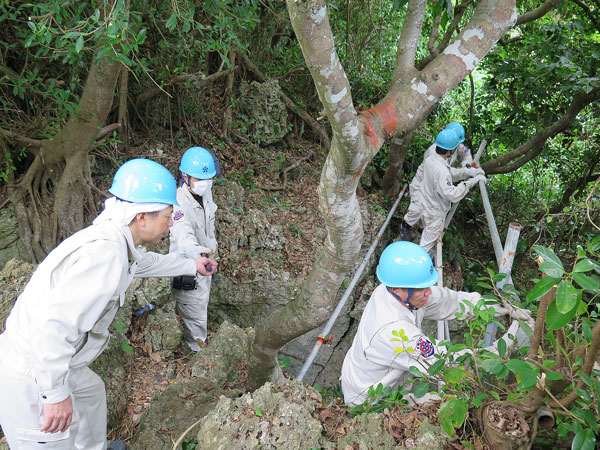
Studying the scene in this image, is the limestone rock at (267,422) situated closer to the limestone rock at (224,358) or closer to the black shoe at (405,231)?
the limestone rock at (224,358)

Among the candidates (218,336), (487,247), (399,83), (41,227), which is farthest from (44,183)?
(487,247)

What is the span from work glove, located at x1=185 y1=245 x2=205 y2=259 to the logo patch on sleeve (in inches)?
88.7

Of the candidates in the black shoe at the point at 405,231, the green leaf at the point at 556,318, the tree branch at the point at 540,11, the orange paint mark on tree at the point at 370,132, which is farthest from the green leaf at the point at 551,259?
the black shoe at the point at 405,231

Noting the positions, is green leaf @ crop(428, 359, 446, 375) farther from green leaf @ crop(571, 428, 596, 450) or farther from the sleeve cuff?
the sleeve cuff

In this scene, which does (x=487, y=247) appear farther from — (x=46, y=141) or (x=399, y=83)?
(x=46, y=141)

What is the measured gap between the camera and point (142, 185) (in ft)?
8.18

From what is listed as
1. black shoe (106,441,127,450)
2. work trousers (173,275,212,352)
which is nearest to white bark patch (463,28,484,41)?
work trousers (173,275,212,352)

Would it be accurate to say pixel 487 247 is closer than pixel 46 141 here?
No

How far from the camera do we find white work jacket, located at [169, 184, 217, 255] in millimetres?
4383

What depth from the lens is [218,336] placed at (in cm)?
452

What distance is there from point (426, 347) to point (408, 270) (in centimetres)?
61

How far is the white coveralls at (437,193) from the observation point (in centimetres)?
588

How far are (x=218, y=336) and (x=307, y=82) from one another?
20.8 feet

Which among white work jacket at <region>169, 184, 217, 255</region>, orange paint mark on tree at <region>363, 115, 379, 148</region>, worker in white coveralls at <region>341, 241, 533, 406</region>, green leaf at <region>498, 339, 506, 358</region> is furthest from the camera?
white work jacket at <region>169, 184, 217, 255</region>
